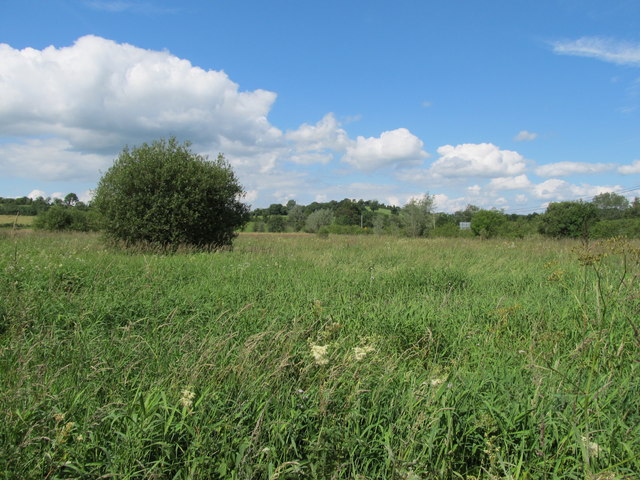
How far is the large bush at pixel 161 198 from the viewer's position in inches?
499

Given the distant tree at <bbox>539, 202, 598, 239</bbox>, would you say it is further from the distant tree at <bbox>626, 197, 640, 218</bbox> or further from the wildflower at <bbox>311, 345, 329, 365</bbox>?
the wildflower at <bbox>311, 345, 329, 365</bbox>

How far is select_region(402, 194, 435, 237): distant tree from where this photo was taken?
48.7m

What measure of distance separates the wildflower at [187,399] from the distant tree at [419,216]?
1849 inches

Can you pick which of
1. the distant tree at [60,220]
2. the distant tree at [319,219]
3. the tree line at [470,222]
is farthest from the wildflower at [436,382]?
the distant tree at [319,219]

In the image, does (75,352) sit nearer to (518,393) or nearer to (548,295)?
(518,393)

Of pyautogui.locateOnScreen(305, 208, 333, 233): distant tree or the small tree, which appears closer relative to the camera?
pyautogui.locateOnScreen(305, 208, 333, 233): distant tree

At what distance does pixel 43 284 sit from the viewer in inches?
216

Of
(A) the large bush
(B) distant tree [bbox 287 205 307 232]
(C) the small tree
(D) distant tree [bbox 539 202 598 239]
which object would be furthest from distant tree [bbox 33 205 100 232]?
(C) the small tree

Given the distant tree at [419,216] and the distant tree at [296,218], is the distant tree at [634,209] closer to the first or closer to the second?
the distant tree at [419,216]

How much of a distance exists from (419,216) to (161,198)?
4088cm

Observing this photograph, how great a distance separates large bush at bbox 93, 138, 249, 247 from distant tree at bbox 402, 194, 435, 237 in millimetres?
37384

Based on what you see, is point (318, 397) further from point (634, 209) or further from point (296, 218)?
point (296, 218)

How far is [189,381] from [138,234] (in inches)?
445

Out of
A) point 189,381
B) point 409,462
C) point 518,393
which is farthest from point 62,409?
point 518,393
